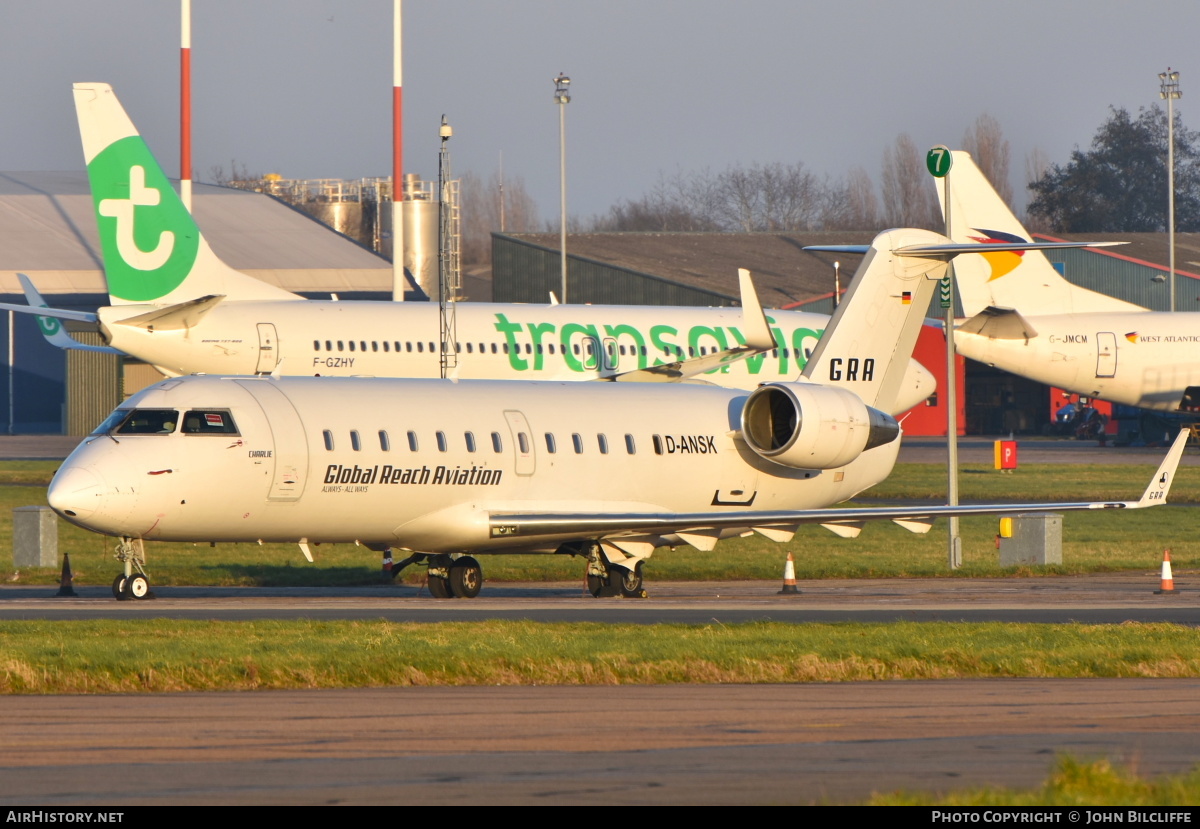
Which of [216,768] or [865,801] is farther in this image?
[216,768]

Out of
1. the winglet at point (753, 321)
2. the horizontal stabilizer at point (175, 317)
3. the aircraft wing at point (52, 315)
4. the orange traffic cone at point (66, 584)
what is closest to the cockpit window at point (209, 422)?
the orange traffic cone at point (66, 584)

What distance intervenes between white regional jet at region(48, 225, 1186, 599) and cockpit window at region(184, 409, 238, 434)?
2 cm

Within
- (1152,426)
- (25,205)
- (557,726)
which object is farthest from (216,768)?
(25,205)

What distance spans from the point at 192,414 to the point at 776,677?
1101 cm

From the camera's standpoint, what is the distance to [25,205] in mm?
85625

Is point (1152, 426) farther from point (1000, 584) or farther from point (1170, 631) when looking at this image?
point (1170, 631)

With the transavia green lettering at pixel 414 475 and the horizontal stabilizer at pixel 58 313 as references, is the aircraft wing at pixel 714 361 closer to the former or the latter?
the transavia green lettering at pixel 414 475

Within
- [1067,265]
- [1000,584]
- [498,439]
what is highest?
[1067,265]

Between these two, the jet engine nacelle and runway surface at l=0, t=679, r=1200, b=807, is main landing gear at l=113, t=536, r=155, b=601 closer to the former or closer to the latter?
runway surface at l=0, t=679, r=1200, b=807

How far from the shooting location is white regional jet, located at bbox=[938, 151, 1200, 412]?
54.1m

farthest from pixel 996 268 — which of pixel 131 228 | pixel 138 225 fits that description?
pixel 131 228

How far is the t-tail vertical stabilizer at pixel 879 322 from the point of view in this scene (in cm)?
3033

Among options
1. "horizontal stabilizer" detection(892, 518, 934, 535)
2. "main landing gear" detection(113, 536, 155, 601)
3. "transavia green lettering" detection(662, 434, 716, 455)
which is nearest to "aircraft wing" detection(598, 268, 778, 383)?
"transavia green lettering" detection(662, 434, 716, 455)
